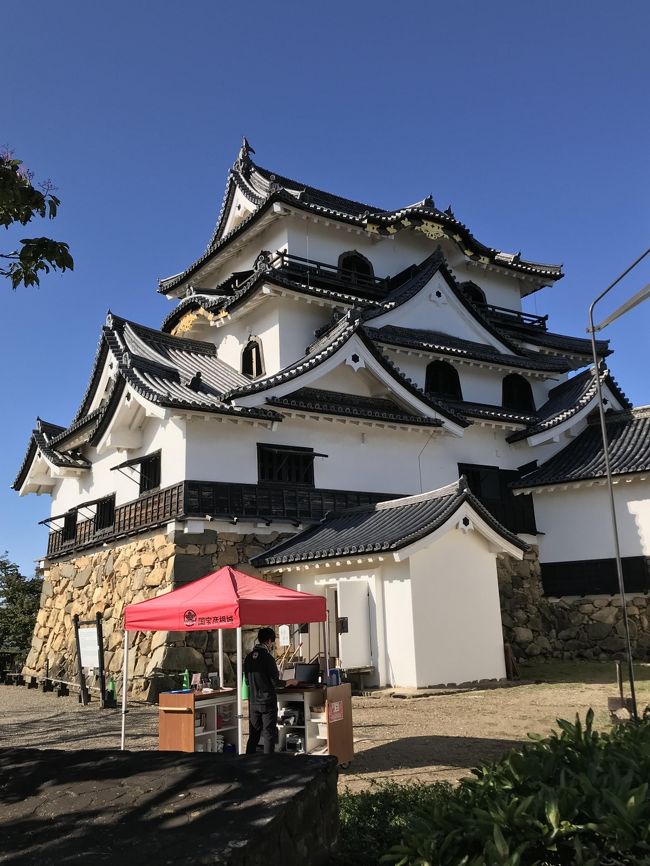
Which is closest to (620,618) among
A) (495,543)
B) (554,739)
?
(495,543)

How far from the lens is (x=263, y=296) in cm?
2150

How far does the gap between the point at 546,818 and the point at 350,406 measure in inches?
656

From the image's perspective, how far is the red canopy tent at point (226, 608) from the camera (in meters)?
9.15

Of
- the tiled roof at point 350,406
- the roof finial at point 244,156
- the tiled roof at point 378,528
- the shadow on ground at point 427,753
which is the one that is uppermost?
the roof finial at point 244,156

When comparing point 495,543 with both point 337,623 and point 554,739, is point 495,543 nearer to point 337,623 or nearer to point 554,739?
point 337,623

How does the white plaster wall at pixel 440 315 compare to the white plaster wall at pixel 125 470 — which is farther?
the white plaster wall at pixel 440 315

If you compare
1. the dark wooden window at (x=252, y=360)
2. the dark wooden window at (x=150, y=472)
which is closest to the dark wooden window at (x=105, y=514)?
the dark wooden window at (x=150, y=472)

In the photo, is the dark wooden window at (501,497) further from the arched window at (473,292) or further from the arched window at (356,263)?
the arched window at (473,292)

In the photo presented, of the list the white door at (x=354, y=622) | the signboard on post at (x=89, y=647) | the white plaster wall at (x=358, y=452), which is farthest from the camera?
the white plaster wall at (x=358, y=452)

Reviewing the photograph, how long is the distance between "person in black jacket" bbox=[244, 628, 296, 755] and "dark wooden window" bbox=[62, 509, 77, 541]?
17.9 metres

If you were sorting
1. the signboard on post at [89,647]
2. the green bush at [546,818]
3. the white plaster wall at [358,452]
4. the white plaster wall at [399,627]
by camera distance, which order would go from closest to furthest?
the green bush at [546,818] → the white plaster wall at [399,627] → the signboard on post at [89,647] → the white plaster wall at [358,452]

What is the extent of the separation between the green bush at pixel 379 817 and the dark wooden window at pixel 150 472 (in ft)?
42.6

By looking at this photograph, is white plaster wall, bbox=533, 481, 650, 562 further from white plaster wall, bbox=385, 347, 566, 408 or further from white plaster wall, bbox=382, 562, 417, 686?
white plaster wall, bbox=382, 562, 417, 686

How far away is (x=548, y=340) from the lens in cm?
2792
